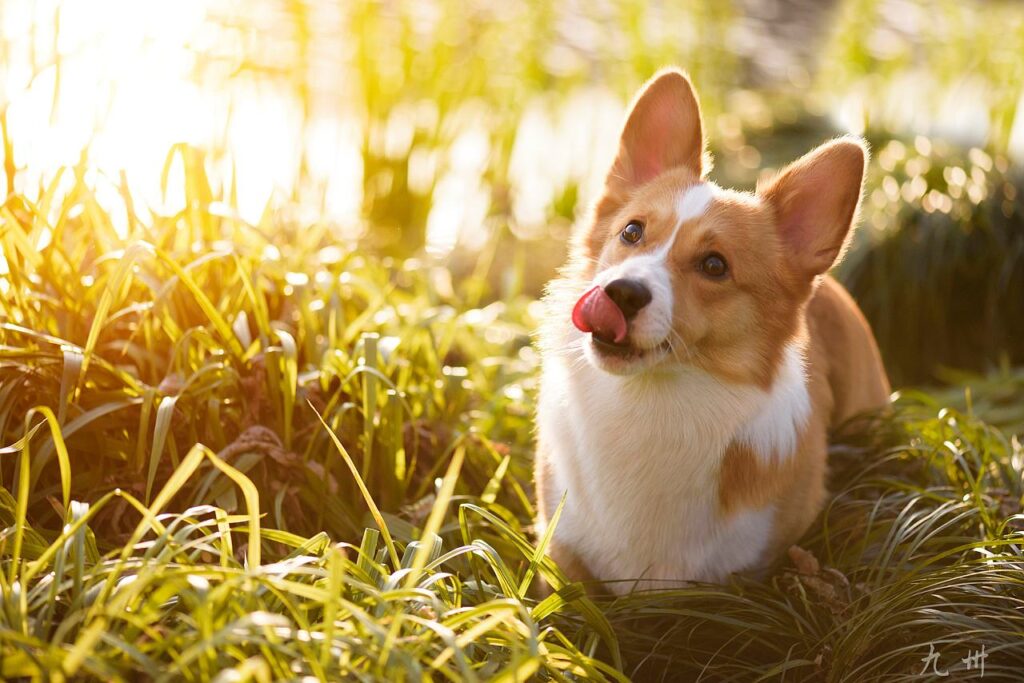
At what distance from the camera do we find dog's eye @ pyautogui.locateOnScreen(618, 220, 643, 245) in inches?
104

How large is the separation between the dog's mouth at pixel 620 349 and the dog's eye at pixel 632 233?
340 millimetres

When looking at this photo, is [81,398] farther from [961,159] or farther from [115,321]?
[961,159]

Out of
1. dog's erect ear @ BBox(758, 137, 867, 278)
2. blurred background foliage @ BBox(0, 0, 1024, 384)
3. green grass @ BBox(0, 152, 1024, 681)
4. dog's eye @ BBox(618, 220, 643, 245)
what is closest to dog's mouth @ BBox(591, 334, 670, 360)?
dog's eye @ BBox(618, 220, 643, 245)

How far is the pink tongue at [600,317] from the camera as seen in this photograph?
2.36 meters

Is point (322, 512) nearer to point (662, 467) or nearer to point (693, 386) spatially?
point (662, 467)

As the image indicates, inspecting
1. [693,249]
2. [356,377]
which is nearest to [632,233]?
[693,249]

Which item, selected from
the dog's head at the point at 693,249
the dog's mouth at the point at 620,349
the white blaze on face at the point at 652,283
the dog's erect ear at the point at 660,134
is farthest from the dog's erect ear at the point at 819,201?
the dog's mouth at the point at 620,349

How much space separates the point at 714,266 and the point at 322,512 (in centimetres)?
117

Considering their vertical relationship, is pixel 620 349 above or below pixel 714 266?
below

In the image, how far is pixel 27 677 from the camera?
179cm

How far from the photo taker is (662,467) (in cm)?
261

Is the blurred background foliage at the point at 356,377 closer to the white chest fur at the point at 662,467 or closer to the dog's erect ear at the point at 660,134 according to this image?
the white chest fur at the point at 662,467

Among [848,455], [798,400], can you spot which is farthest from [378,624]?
[848,455]

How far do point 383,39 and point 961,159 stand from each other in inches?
124
